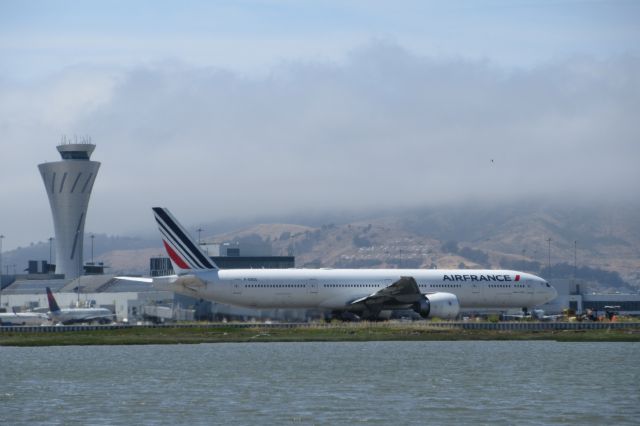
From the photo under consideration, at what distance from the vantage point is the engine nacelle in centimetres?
9706

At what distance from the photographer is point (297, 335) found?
85562 mm

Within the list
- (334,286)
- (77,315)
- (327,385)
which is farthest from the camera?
(77,315)

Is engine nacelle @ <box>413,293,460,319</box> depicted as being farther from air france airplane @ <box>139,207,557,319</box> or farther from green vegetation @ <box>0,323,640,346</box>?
green vegetation @ <box>0,323,640,346</box>

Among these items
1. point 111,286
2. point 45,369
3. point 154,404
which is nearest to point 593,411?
point 154,404

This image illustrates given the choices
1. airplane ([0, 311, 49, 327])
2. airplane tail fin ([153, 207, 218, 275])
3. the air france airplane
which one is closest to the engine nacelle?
the air france airplane

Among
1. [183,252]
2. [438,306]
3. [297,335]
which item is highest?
[183,252]

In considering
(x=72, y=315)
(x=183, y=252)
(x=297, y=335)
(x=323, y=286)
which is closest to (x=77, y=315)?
(x=72, y=315)

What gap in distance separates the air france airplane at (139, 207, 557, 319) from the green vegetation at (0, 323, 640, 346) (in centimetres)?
345

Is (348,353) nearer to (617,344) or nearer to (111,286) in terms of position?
(617,344)

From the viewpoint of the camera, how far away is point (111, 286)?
144 m

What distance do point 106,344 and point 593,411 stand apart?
156 feet

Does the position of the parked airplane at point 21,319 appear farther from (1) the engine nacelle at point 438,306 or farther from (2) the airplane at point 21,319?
(1) the engine nacelle at point 438,306

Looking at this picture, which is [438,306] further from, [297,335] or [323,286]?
[297,335]

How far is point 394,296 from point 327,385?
4530 centimetres
